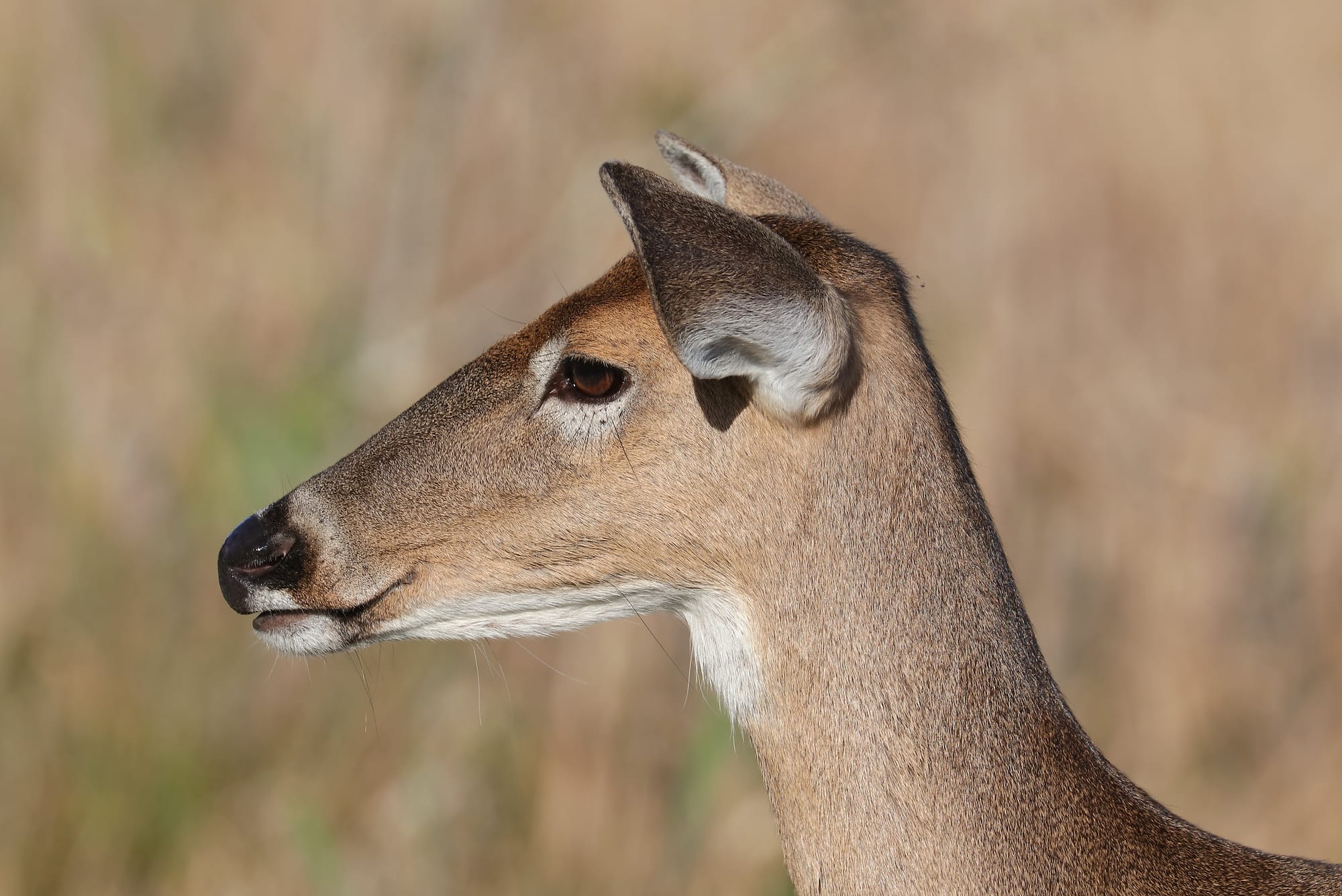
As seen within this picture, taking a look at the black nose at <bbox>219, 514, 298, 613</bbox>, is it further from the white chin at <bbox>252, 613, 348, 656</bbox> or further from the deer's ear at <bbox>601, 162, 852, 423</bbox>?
the deer's ear at <bbox>601, 162, 852, 423</bbox>

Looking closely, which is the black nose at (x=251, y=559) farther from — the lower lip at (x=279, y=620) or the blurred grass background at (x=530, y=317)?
the blurred grass background at (x=530, y=317)

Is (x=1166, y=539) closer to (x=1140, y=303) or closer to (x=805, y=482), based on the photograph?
(x=1140, y=303)

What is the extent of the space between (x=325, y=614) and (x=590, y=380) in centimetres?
72

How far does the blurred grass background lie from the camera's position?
5195mm

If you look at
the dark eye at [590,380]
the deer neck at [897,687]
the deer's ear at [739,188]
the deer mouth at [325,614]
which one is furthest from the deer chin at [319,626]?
the deer's ear at [739,188]

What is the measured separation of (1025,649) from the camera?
2.98 meters

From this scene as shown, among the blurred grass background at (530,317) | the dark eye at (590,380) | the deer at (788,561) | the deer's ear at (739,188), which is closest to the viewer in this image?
the deer at (788,561)

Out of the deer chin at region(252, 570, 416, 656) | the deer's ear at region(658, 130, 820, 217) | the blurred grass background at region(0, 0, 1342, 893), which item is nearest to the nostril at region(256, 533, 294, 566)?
the deer chin at region(252, 570, 416, 656)

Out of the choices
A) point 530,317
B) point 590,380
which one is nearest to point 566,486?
point 590,380

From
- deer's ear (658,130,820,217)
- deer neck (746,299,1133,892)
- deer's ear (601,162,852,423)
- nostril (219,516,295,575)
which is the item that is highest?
deer's ear (658,130,820,217)

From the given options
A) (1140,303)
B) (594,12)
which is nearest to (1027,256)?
(1140,303)

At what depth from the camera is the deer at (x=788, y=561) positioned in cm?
282

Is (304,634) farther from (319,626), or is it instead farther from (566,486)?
(566,486)

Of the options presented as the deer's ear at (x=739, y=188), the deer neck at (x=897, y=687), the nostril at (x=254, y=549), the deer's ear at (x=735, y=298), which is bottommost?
the deer neck at (x=897, y=687)
